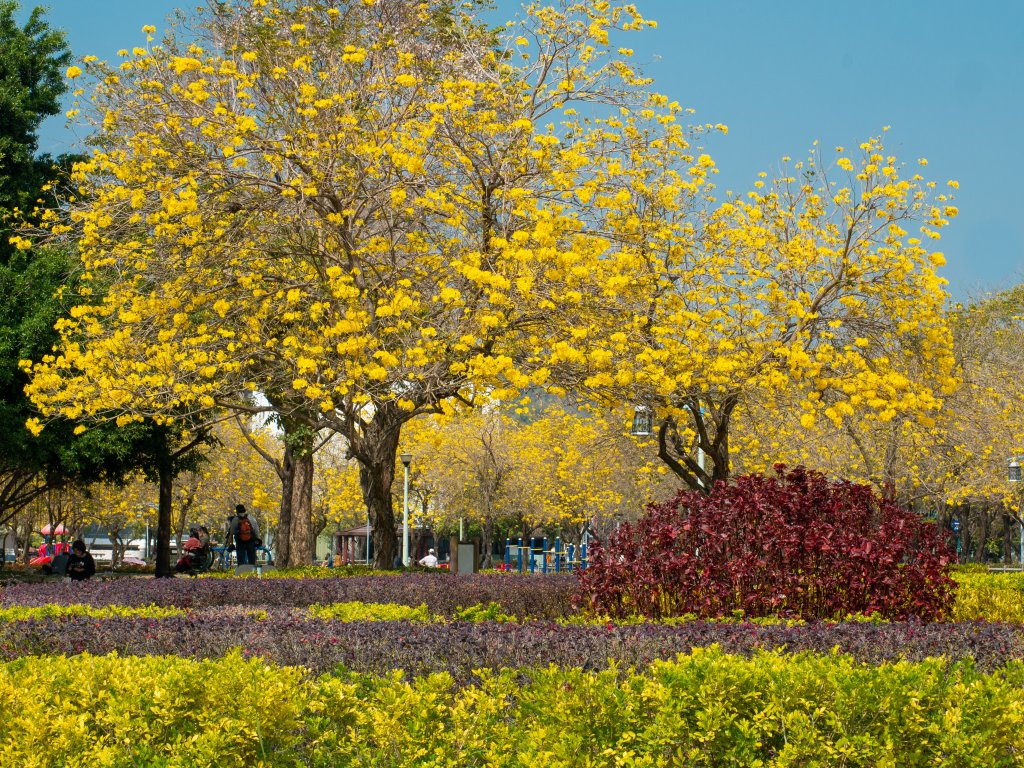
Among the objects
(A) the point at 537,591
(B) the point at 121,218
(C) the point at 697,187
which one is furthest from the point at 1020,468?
(B) the point at 121,218

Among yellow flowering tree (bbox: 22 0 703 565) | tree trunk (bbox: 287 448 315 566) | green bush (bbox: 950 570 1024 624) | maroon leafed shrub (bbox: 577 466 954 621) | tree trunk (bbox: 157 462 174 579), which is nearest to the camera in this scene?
maroon leafed shrub (bbox: 577 466 954 621)

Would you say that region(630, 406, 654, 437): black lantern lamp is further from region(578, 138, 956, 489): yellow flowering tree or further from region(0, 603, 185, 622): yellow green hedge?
region(0, 603, 185, 622): yellow green hedge

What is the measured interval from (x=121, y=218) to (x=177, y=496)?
110ft

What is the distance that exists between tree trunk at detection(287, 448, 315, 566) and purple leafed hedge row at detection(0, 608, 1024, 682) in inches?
710

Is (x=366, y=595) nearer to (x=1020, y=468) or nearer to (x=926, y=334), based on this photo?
(x=926, y=334)

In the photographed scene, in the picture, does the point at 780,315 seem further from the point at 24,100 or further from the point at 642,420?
the point at 24,100

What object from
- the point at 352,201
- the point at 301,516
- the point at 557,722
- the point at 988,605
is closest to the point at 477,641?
the point at 557,722

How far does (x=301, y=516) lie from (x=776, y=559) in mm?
17681

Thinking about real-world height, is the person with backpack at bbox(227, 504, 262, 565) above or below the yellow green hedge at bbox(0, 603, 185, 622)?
above

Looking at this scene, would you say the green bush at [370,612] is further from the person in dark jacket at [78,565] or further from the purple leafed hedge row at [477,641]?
the person in dark jacket at [78,565]

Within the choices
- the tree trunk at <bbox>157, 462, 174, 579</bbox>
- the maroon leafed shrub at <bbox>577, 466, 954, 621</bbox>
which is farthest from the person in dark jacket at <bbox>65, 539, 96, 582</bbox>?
the maroon leafed shrub at <bbox>577, 466, 954, 621</bbox>

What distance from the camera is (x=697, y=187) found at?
1666 cm

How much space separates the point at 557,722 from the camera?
14.2 ft

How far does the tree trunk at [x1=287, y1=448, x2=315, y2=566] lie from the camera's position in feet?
84.8
